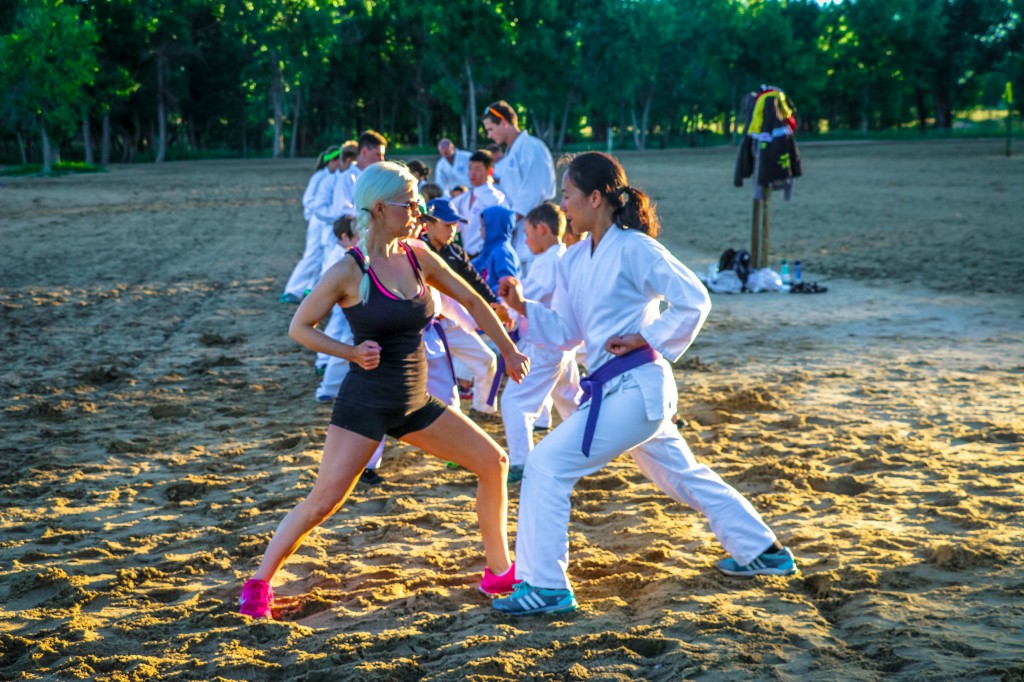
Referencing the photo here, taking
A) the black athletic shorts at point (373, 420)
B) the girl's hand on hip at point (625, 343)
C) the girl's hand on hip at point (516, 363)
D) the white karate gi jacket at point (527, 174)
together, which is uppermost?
the white karate gi jacket at point (527, 174)

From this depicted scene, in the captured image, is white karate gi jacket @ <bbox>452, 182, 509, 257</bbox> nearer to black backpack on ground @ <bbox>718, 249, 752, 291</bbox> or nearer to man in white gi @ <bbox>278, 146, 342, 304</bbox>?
man in white gi @ <bbox>278, 146, 342, 304</bbox>

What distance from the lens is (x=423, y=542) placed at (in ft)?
19.0

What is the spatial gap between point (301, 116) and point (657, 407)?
7804 cm

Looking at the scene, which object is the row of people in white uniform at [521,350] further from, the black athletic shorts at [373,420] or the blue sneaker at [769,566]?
A: the blue sneaker at [769,566]

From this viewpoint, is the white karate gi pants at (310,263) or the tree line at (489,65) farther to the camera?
the tree line at (489,65)

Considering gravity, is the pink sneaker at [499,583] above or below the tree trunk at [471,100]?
below

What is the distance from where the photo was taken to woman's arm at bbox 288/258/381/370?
4.46 m

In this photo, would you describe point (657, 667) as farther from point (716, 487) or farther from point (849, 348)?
point (849, 348)

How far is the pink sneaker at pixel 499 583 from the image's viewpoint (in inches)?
194

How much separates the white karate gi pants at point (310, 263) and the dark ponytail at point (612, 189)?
969cm

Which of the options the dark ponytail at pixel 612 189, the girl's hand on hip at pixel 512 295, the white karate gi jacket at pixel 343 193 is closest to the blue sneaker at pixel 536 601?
the girl's hand on hip at pixel 512 295

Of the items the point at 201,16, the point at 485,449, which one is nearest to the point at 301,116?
the point at 201,16

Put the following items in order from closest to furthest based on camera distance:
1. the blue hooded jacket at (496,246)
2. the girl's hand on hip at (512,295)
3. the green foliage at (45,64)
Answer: the girl's hand on hip at (512,295) → the blue hooded jacket at (496,246) → the green foliage at (45,64)

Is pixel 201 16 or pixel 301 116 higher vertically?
pixel 201 16
